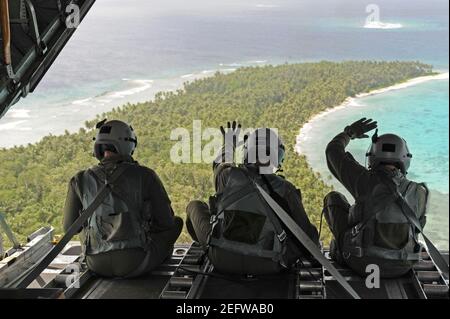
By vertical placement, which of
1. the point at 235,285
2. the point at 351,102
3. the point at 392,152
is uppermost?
the point at 392,152

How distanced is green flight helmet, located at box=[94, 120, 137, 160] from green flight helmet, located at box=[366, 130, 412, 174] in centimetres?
147

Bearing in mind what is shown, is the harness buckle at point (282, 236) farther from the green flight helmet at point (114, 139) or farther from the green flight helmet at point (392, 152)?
the green flight helmet at point (114, 139)

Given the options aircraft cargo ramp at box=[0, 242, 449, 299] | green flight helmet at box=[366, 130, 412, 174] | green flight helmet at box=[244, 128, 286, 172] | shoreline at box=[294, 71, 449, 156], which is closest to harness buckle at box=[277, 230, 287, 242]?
aircraft cargo ramp at box=[0, 242, 449, 299]

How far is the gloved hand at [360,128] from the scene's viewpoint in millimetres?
3326

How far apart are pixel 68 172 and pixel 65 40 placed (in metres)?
4.02

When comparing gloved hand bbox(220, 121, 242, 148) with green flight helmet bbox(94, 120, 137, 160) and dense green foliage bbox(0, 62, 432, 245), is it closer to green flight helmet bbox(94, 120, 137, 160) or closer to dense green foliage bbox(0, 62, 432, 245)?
green flight helmet bbox(94, 120, 137, 160)

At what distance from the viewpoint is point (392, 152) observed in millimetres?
2926

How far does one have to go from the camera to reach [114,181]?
290cm

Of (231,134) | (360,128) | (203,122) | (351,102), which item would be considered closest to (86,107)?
(203,122)

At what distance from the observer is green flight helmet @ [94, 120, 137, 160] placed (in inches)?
120

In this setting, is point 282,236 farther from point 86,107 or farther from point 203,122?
point 86,107

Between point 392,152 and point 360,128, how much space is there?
0.45 metres

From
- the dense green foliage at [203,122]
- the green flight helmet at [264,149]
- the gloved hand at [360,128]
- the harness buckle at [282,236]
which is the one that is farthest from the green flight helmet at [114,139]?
the dense green foliage at [203,122]

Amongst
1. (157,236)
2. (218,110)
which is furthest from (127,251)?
(218,110)
